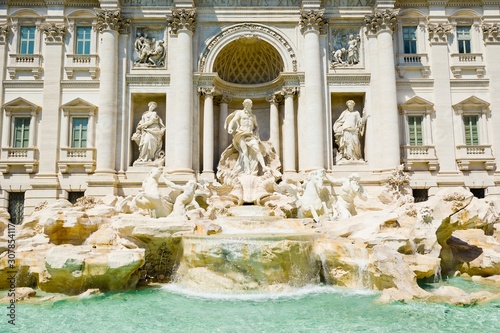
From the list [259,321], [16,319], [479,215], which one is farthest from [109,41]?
[479,215]

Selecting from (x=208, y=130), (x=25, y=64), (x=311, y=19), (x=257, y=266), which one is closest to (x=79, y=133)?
(x=25, y=64)

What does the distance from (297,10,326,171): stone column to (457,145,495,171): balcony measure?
6889mm

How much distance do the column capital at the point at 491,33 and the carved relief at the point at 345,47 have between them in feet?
21.6

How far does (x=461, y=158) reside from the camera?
1903 centimetres

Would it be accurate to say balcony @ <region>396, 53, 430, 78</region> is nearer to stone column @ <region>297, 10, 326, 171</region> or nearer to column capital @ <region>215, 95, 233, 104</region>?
stone column @ <region>297, 10, 326, 171</region>

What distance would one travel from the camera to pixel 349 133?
62.9ft

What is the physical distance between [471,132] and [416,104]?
317 centimetres

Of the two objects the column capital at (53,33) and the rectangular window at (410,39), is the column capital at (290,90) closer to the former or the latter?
the rectangular window at (410,39)

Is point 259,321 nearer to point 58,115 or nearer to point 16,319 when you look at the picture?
point 16,319

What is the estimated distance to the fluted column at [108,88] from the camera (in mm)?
18516

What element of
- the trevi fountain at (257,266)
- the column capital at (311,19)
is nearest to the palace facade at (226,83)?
the column capital at (311,19)

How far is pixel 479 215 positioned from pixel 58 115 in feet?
61.5

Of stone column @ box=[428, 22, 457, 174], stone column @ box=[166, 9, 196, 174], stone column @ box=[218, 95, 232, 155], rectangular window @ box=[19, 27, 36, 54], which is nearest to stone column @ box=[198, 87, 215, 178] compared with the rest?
stone column @ box=[166, 9, 196, 174]

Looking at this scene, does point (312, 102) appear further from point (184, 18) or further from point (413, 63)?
point (184, 18)
